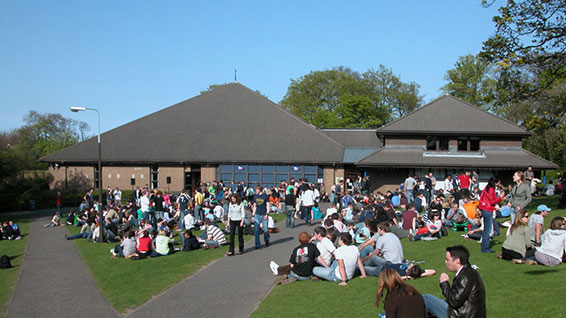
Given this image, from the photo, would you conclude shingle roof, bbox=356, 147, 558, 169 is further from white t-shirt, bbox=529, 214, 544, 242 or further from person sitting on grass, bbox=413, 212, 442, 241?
white t-shirt, bbox=529, 214, 544, 242

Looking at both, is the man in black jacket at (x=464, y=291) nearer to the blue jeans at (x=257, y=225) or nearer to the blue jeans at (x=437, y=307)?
the blue jeans at (x=437, y=307)

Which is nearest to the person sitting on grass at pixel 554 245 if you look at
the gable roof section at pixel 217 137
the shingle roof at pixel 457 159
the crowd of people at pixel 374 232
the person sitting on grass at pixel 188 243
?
the crowd of people at pixel 374 232

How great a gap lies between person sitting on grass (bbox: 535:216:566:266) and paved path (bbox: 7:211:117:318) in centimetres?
934

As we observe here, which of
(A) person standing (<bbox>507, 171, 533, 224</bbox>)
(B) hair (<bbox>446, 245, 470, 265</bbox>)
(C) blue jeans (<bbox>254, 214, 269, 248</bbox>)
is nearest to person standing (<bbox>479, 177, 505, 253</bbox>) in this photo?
(A) person standing (<bbox>507, 171, 533, 224</bbox>)

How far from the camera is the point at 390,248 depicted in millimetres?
10812

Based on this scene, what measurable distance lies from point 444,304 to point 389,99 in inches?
2748

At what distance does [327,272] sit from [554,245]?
197 inches

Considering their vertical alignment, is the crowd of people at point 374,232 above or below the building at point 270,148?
below

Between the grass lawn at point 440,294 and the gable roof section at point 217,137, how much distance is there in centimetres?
2468

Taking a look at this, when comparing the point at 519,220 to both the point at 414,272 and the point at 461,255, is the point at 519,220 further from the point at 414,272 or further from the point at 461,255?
the point at 461,255

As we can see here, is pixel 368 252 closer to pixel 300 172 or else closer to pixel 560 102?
pixel 560 102

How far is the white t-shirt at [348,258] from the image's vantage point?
10812 mm

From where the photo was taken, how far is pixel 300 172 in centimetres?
3650

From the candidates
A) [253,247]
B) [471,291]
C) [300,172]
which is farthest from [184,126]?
[471,291]
